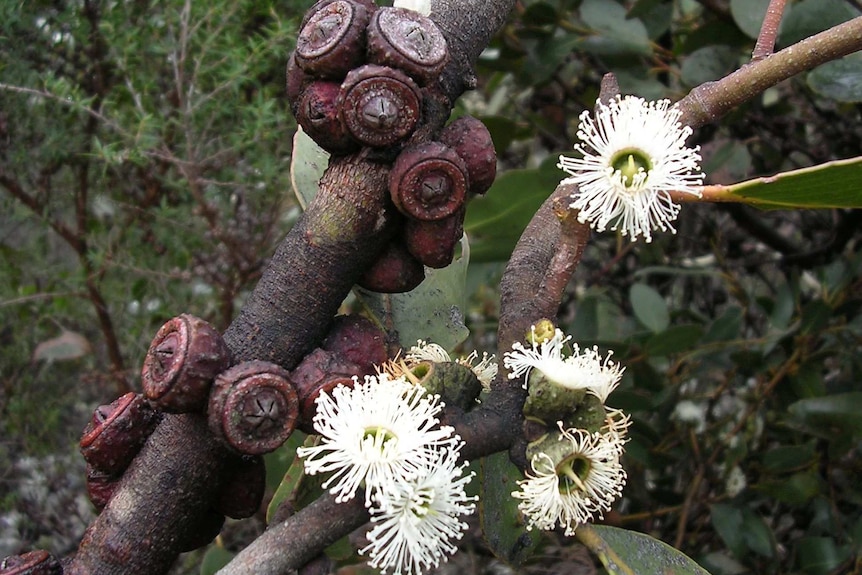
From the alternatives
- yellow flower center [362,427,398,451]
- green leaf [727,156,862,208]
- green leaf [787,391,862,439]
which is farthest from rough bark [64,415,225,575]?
green leaf [787,391,862,439]

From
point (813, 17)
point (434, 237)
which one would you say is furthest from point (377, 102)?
point (813, 17)

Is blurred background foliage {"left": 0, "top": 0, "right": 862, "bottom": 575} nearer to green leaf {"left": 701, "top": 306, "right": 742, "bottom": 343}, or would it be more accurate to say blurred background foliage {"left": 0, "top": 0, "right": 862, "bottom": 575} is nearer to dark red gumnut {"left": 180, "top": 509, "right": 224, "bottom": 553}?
green leaf {"left": 701, "top": 306, "right": 742, "bottom": 343}

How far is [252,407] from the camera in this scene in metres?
0.69

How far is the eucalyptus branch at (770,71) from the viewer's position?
2.47 ft

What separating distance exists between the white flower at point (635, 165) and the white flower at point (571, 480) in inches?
8.0

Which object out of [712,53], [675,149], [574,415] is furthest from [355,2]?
[712,53]

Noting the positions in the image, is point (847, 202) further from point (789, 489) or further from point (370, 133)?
point (789, 489)

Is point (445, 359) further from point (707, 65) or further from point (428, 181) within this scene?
point (707, 65)

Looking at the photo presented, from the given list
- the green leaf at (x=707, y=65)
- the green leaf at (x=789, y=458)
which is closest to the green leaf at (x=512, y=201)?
the green leaf at (x=707, y=65)

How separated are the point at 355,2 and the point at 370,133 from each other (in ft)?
0.42

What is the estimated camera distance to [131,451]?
0.80m

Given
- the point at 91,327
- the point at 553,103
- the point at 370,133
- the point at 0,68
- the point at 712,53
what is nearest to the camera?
the point at 370,133

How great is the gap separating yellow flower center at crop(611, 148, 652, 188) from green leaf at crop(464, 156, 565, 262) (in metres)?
0.47

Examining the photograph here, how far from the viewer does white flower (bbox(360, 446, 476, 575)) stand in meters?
0.75
